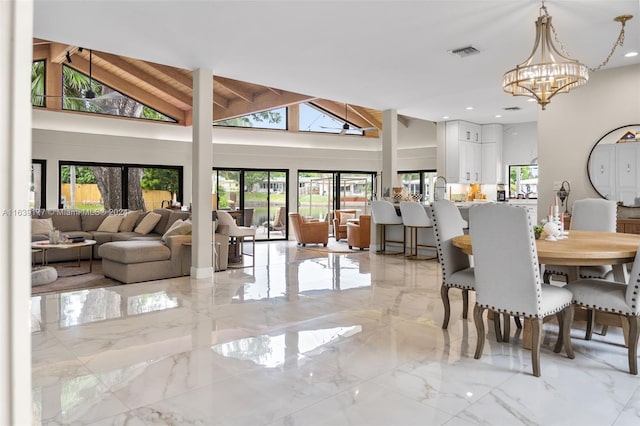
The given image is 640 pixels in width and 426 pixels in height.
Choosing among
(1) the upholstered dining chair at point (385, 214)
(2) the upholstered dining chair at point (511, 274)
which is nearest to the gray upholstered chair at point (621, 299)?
(2) the upholstered dining chair at point (511, 274)

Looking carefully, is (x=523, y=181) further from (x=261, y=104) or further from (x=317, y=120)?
(x=261, y=104)

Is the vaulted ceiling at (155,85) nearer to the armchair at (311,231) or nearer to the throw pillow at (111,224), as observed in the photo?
the armchair at (311,231)

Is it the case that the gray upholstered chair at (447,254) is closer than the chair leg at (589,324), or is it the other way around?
the chair leg at (589,324)

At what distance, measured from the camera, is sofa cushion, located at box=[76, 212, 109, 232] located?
339 inches

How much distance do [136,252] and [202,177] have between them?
128cm

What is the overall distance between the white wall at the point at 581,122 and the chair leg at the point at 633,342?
150 inches

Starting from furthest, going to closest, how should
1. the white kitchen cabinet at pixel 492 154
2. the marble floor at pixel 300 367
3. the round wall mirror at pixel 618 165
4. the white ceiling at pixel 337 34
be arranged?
the white kitchen cabinet at pixel 492 154, the round wall mirror at pixel 618 165, the white ceiling at pixel 337 34, the marble floor at pixel 300 367

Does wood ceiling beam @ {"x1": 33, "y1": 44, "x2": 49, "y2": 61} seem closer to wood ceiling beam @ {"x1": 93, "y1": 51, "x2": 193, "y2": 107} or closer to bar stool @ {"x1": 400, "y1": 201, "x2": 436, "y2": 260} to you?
wood ceiling beam @ {"x1": 93, "y1": 51, "x2": 193, "y2": 107}

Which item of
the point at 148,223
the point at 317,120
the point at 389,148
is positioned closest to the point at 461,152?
the point at 389,148

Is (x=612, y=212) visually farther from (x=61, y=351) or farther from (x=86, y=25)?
(x=86, y=25)

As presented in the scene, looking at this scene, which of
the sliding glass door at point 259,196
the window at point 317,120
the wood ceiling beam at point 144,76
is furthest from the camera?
the window at point 317,120

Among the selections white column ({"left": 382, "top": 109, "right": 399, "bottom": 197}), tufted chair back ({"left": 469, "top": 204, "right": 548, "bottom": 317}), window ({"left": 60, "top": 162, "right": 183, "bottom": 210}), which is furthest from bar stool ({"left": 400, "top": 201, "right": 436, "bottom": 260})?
window ({"left": 60, "top": 162, "right": 183, "bottom": 210})

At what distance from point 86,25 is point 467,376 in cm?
473

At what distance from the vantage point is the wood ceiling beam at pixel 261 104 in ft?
27.3
